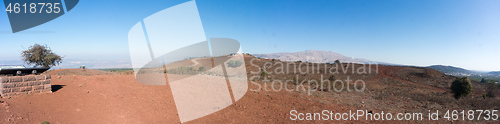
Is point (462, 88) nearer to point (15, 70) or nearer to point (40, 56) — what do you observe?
point (15, 70)

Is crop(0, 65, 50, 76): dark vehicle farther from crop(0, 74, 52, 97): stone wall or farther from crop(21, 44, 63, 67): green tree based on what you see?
crop(21, 44, 63, 67): green tree

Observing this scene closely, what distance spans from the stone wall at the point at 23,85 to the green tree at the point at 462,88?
23.1 m

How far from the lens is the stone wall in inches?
243

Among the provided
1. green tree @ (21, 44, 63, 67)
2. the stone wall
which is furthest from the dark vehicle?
green tree @ (21, 44, 63, 67)

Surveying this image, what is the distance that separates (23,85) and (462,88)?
23.5 meters

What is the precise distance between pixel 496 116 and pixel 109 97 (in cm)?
1621

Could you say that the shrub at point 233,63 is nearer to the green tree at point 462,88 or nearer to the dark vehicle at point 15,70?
the green tree at point 462,88

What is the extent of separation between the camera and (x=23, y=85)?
21.4 ft

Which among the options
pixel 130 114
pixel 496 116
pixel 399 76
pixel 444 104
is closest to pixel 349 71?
pixel 399 76

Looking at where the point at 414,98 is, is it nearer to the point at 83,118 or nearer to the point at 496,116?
the point at 496,116

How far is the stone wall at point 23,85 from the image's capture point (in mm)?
6166

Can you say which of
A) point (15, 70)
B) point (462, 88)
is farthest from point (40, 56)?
point (462, 88)

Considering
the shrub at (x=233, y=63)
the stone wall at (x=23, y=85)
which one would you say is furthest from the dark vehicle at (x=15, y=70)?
the shrub at (x=233, y=63)

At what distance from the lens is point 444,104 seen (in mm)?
11992
